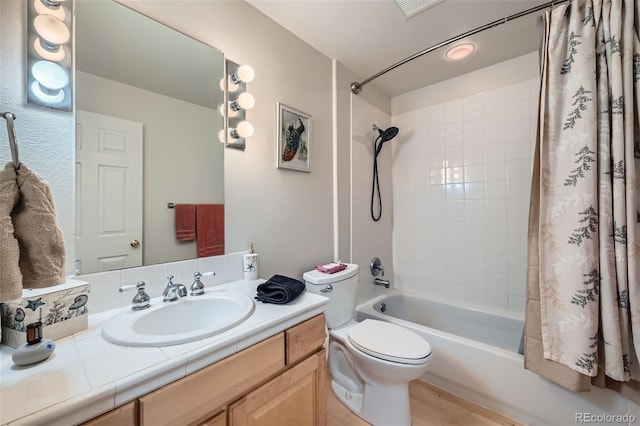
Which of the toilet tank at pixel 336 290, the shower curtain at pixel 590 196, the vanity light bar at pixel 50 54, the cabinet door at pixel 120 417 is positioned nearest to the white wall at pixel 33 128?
the vanity light bar at pixel 50 54

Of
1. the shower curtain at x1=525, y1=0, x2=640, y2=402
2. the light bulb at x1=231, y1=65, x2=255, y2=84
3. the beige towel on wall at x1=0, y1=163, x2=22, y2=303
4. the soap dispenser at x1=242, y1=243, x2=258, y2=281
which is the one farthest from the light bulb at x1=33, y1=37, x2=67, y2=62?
the shower curtain at x1=525, y1=0, x2=640, y2=402

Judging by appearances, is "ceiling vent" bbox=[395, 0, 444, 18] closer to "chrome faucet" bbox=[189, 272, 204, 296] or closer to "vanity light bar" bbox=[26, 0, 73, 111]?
"vanity light bar" bbox=[26, 0, 73, 111]

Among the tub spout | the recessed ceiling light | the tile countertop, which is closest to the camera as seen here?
the tile countertop

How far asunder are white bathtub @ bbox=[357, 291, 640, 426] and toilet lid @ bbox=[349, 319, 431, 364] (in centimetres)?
34

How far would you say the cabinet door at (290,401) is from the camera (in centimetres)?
80

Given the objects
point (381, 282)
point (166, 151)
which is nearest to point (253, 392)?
point (166, 151)

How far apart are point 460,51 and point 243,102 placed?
1.63 metres

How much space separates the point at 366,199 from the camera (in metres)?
2.28

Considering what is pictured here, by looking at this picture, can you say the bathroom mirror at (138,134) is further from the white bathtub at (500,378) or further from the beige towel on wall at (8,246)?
the white bathtub at (500,378)

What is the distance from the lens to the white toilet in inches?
50.7

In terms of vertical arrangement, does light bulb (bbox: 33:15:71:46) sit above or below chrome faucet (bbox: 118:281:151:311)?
above

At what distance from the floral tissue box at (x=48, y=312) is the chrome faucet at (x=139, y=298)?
0.49 feet

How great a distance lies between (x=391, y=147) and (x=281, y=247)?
1627 millimetres

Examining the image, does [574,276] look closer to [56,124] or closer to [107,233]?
[107,233]
